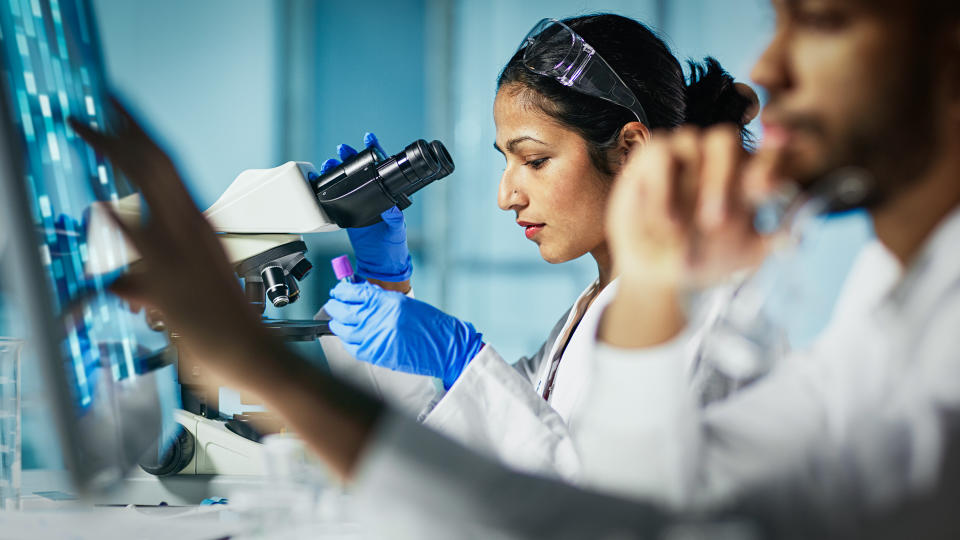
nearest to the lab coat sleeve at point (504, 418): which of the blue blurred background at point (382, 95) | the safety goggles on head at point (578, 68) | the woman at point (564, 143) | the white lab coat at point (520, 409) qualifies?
the white lab coat at point (520, 409)

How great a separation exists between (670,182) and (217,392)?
106 centimetres

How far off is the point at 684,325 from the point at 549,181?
0.88 meters

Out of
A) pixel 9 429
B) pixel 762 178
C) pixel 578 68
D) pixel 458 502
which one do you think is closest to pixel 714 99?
pixel 578 68

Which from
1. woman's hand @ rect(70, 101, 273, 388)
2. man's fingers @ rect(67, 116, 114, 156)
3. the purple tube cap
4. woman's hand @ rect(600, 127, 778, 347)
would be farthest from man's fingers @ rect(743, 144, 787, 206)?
the purple tube cap

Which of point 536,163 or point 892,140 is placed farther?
point 536,163

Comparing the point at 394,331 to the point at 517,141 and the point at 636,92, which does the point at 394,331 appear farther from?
the point at 636,92

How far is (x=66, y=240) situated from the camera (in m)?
0.55

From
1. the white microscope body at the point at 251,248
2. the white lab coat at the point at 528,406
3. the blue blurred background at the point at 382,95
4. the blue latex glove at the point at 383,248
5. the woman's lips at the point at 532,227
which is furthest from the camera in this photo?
the blue blurred background at the point at 382,95

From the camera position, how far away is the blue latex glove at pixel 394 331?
1312mm

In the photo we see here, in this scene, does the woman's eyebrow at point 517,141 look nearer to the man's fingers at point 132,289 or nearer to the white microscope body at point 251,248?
the white microscope body at point 251,248

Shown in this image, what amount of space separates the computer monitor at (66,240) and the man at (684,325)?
0.06 m

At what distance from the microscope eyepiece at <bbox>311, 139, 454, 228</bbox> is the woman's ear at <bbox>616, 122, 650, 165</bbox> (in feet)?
1.13

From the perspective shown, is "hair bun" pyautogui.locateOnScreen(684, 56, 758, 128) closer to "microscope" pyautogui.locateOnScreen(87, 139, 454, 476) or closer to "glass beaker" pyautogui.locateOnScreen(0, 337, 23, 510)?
"microscope" pyautogui.locateOnScreen(87, 139, 454, 476)

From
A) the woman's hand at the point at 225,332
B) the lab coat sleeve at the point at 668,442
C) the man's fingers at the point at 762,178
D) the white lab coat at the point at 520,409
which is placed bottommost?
the white lab coat at the point at 520,409
